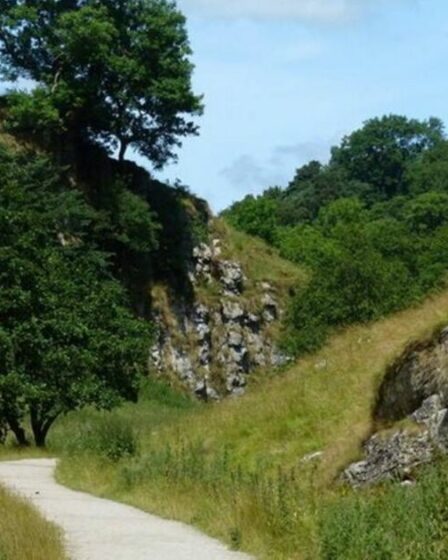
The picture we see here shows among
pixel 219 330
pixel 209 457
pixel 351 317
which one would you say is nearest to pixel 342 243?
pixel 351 317

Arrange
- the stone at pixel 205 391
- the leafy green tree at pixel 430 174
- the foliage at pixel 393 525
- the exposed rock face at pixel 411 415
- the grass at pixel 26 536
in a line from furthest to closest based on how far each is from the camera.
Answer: the leafy green tree at pixel 430 174 → the stone at pixel 205 391 → the exposed rock face at pixel 411 415 → the grass at pixel 26 536 → the foliage at pixel 393 525

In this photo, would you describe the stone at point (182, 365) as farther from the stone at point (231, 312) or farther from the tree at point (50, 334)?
the tree at point (50, 334)

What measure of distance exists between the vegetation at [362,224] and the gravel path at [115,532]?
34.5ft

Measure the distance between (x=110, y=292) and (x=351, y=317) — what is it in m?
26.1

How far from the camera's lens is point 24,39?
61.8 meters

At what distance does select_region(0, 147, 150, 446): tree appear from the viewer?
37.6 m

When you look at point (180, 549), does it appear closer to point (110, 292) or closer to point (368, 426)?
point (368, 426)

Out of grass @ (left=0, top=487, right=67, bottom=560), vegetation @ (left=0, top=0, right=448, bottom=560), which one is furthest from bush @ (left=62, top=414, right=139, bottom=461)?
grass @ (left=0, top=487, right=67, bottom=560)

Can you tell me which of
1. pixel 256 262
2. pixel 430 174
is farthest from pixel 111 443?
pixel 430 174

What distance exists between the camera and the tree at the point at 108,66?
197ft

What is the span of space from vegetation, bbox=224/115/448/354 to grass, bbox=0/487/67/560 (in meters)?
13.7

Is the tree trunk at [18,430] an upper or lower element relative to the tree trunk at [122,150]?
lower

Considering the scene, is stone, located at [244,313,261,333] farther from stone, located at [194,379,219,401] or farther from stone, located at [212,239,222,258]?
stone, located at [194,379,219,401]

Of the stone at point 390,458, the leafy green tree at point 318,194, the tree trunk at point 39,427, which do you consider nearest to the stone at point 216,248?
the tree trunk at point 39,427
